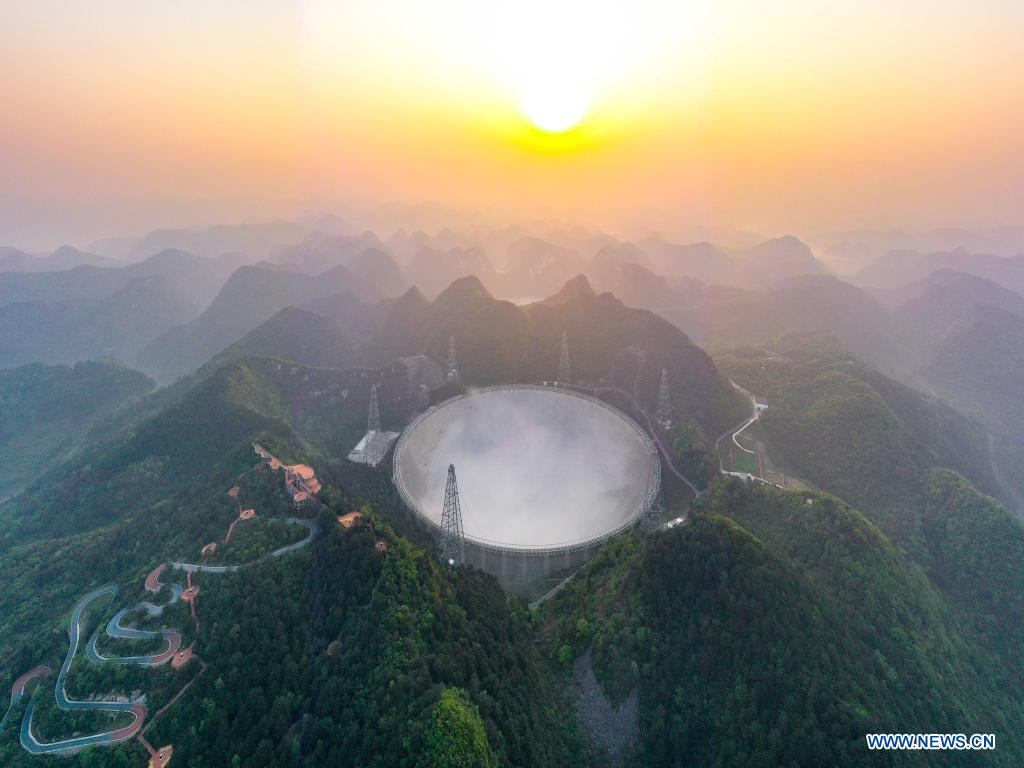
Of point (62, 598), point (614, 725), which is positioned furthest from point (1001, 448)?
point (62, 598)

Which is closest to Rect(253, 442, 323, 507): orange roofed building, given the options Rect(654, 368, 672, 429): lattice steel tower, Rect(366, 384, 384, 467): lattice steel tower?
Rect(366, 384, 384, 467): lattice steel tower

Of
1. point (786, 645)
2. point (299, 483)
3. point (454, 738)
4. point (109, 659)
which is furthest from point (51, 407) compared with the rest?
point (786, 645)

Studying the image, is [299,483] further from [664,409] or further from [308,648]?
[664,409]

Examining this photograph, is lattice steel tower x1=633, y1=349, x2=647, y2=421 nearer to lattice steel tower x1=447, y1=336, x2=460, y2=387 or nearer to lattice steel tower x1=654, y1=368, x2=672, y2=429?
lattice steel tower x1=654, y1=368, x2=672, y2=429

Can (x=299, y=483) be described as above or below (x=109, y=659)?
above

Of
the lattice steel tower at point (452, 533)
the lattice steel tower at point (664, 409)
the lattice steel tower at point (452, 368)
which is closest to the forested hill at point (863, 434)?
the lattice steel tower at point (664, 409)
